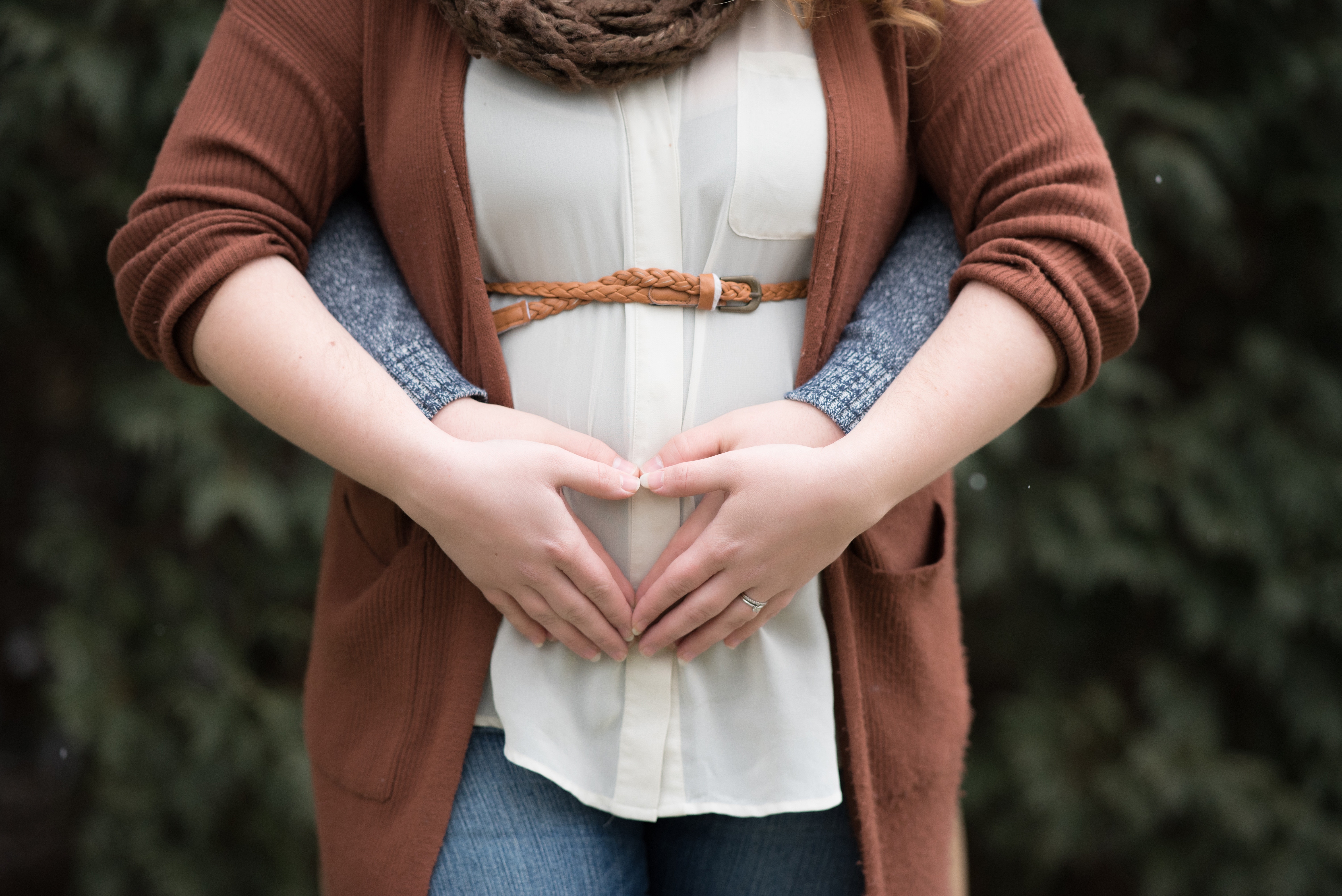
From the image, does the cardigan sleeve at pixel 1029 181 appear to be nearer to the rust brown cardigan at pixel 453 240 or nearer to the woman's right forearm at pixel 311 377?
the rust brown cardigan at pixel 453 240

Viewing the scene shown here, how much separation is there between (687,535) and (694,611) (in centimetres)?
6

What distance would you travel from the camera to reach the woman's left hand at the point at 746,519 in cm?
77

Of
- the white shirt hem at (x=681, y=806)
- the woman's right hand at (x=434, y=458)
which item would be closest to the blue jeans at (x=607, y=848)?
the white shirt hem at (x=681, y=806)

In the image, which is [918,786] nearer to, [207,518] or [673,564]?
[673,564]

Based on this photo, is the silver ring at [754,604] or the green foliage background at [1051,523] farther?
the green foliage background at [1051,523]

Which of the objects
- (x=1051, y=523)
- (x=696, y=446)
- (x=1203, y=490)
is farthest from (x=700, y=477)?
(x=1203, y=490)

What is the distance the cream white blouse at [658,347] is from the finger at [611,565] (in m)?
0.01

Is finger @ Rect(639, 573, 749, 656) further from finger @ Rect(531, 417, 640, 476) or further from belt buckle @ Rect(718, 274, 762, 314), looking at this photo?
belt buckle @ Rect(718, 274, 762, 314)

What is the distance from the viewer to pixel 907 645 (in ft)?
3.05

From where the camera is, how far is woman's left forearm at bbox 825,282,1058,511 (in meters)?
0.80

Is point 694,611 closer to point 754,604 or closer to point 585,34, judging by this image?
point 754,604

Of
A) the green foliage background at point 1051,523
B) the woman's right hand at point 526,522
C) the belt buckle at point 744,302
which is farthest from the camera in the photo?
the green foliage background at point 1051,523

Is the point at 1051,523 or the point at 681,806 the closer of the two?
the point at 681,806

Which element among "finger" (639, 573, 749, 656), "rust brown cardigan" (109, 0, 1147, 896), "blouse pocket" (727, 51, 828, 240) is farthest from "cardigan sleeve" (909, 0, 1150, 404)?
"finger" (639, 573, 749, 656)
